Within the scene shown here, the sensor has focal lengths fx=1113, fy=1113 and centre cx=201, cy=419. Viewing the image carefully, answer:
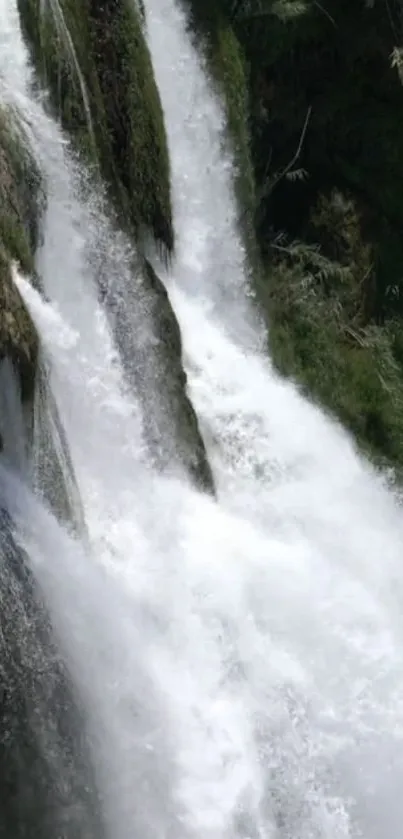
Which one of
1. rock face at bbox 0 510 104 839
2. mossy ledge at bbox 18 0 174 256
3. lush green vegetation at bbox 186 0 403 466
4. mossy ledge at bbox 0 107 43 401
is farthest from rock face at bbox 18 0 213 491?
rock face at bbox 0 510 104 839

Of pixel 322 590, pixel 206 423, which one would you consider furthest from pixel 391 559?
pixel 206 423

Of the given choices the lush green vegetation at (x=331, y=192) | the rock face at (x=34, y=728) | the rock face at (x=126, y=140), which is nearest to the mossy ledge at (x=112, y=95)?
the rock face at (x=126, y=140)

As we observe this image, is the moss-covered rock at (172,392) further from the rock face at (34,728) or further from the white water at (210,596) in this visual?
the rock face at (34,728)

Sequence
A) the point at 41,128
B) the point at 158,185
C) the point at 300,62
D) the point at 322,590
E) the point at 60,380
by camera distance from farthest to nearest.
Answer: the point at 300,62
the point at 158,185
the point at 322,590
the point at 41,128
the point at 60,380

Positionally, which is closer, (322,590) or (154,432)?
(154,432)

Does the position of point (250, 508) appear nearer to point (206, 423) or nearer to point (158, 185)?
point (206, 423)

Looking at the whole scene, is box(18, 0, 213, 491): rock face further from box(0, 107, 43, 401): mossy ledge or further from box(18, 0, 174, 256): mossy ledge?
box(0, 107, 43, 401): mossy ledge

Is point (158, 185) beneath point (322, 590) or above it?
above
